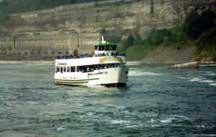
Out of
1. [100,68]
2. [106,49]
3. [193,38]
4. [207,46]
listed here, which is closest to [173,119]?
[100,68]

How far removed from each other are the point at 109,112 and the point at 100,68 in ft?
71.6

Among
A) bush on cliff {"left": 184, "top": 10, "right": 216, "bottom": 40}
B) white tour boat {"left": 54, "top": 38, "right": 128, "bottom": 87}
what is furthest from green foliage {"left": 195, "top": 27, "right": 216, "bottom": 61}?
white tour boat {"left": 54, "top": 38, "right": 128, "bottom": 87}

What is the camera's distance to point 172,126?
44.0 metres

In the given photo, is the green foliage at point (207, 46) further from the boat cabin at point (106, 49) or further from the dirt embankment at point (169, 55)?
the boat cabin at point (106, 49)

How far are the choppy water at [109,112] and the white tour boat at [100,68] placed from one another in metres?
1.52

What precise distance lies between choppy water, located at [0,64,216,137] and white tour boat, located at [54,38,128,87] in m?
1.52

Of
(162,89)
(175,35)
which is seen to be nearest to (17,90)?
(162,89)

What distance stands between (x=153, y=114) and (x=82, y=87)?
1112 inches

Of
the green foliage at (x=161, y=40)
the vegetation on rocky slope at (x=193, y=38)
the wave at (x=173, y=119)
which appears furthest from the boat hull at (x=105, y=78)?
the green foliage at (x=161, y=40)

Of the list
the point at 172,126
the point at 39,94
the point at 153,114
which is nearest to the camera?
the point at 172,126

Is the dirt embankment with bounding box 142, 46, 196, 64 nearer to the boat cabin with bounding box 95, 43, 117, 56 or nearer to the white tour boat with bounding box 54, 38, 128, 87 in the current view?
the white tour boat with bounding box 54, 38, 128, 87

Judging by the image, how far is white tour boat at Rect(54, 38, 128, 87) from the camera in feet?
239

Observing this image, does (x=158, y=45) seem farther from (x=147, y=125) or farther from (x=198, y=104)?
(x=147, y=125)

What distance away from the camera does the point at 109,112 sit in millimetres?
52344
